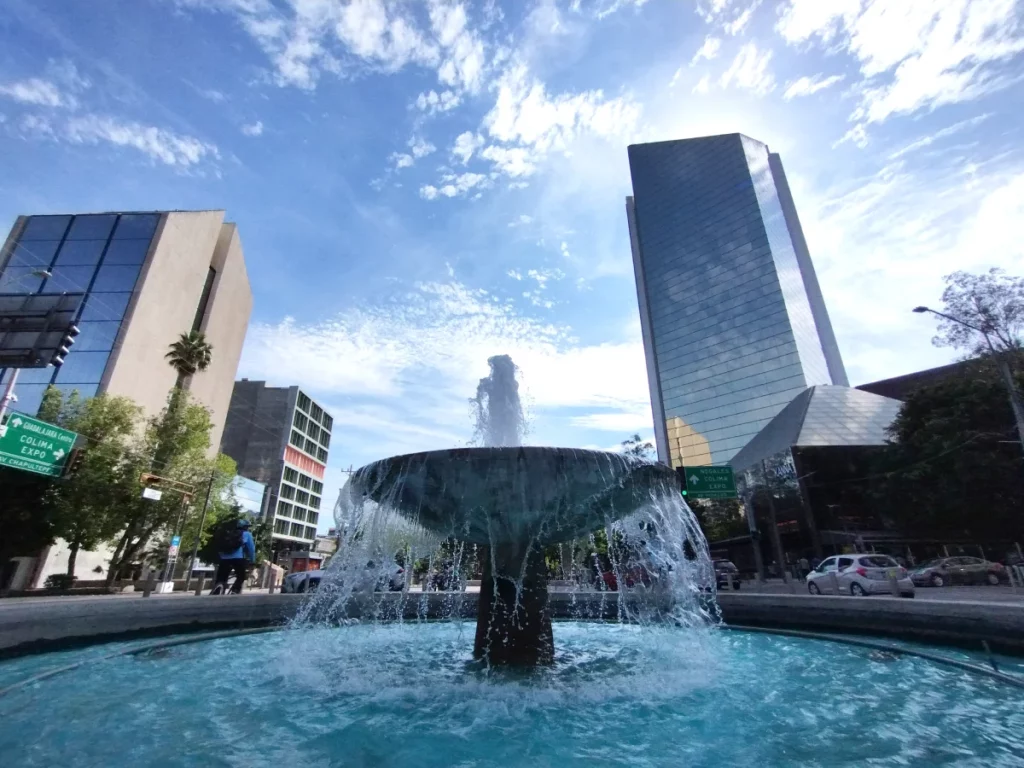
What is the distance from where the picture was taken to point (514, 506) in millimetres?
5508

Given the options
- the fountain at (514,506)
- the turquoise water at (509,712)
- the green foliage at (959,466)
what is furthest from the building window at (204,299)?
the green foliage at (959,466)

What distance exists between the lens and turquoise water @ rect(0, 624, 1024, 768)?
3.08 metres

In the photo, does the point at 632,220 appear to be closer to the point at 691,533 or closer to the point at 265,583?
the point at 265,583

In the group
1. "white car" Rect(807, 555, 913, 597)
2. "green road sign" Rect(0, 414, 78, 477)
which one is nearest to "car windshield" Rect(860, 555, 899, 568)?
"white car" Rect(807, 555, 913, 597)

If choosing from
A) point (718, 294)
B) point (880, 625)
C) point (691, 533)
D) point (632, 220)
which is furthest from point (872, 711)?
point (632, 220)

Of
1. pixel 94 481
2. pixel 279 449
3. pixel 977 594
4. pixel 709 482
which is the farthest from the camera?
pixel 279 449

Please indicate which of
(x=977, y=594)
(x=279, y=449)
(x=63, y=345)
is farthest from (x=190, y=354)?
(x=977, y=594)

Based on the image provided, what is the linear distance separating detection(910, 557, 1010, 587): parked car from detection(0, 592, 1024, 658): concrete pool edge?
52.4ft

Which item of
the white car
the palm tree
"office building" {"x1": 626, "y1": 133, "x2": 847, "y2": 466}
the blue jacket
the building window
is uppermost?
"office building" {"x1": 626, "y1": 133, "x2": 847, "y2": 466}

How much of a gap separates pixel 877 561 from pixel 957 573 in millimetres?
9871

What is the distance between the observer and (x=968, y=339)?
2341cm

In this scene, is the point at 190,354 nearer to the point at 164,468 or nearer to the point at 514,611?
the point at 164,468

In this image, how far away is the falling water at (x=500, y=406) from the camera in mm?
9203

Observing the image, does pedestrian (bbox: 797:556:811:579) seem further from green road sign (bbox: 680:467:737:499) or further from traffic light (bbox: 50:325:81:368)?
traffic light (bbox: 50:325:81:368)
